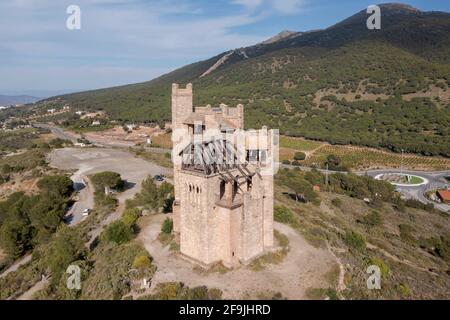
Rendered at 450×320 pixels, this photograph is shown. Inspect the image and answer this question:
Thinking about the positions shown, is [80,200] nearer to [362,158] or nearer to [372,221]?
[372,221]

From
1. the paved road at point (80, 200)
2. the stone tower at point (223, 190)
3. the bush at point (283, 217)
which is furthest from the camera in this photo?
the paved road at point (80, 200)

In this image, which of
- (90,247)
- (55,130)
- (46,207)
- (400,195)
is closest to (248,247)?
(90,247)

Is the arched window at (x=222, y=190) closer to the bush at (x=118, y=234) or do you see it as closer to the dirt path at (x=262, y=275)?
the dirt path at (x=262, y=275)

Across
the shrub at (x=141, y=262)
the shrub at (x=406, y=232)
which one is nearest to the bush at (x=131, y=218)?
the shrub at (x=141, y=262)

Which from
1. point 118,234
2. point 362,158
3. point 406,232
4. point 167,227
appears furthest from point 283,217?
point 362,158

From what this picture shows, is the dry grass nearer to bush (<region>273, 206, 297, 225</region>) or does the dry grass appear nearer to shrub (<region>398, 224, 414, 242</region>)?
shrub (<region>398, 224, 414, 242</region>)
